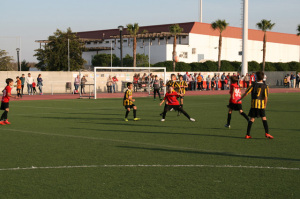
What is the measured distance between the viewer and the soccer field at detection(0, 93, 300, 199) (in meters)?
6.22

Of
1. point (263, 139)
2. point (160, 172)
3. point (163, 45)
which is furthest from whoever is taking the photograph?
point (163, 45)

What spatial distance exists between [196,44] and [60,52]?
24.8 meters

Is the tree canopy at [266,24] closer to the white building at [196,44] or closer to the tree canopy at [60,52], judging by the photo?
the white building at [196,44]

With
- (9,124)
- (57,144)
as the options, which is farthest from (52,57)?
(57,144)

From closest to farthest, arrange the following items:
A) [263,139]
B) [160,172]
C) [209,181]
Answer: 1. [209,181]
2. [160,172]
3. [263,139]

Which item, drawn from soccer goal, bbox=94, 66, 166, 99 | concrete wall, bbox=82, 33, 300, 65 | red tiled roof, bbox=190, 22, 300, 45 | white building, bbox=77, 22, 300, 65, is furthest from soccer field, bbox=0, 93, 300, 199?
red tiled roof, bbox=190, 22, 300, 45

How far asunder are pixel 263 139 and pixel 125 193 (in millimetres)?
5959

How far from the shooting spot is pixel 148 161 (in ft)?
27.1

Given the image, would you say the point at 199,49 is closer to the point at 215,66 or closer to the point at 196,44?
the point at 196,44

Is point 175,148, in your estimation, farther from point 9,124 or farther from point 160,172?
point 9,124

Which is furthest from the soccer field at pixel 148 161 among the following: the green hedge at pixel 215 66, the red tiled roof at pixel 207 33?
the red tiled roof at pixel 207 33

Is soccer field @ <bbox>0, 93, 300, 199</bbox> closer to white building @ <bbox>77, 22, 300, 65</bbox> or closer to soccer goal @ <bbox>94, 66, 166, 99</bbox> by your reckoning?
soccer goal @ <bbox>94, 66, 166, 99</bbox>

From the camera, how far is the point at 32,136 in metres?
11.7

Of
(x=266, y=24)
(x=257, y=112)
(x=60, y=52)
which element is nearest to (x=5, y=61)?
(x=60, y=52)
